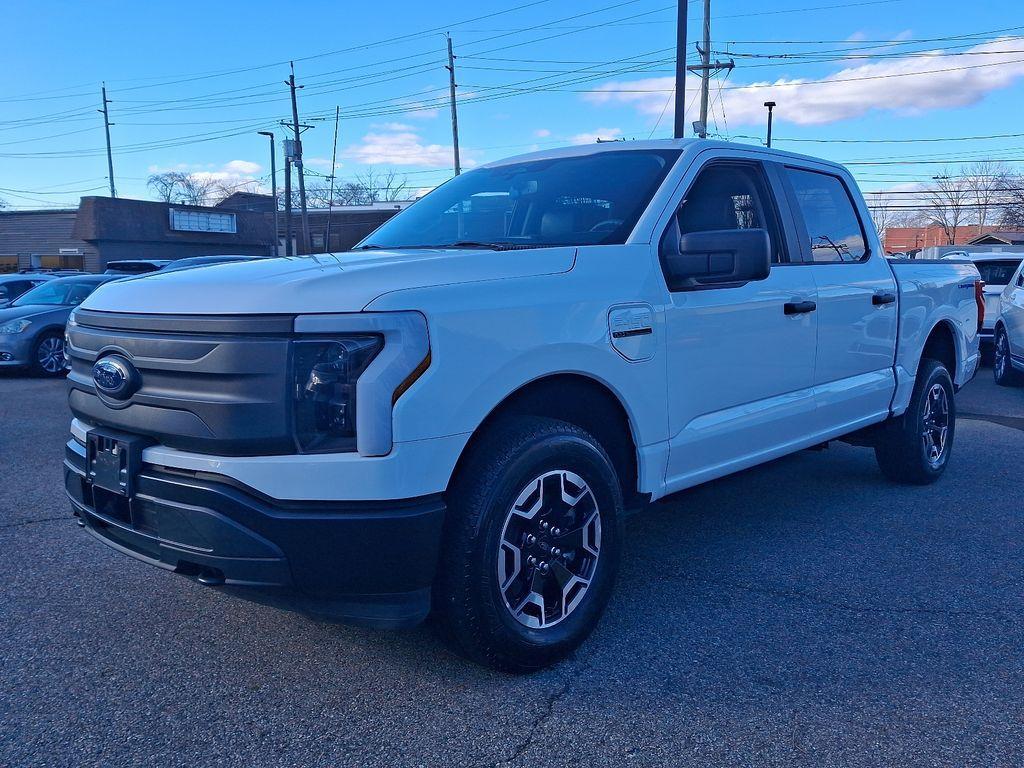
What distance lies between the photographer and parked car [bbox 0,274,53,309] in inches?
651

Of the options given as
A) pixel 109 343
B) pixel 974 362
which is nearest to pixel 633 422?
pixel 109 343

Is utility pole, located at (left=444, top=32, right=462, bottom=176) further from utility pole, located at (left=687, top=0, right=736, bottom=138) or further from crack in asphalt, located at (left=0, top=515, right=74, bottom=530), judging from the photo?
crack in asphalt, located at (left=0, top=515, right=74, bottom=530)

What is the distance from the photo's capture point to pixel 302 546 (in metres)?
2.66

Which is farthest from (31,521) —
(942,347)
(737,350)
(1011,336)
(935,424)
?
(1011,336)

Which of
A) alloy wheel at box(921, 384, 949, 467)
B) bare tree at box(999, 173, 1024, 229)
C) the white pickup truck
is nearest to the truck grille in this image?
the white pickup truck

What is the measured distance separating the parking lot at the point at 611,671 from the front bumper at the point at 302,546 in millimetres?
417

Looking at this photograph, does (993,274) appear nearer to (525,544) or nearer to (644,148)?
(644,148)

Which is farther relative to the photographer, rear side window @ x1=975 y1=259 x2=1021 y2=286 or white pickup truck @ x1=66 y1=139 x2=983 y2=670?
rear side window @ x1=975 y1=259 x2=1021 y2=286

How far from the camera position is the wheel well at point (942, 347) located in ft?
19.8

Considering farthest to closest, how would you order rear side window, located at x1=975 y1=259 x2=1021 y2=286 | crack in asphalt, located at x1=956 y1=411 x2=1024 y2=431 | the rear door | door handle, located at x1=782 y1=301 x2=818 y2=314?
rear side window, located at x1=975 y1=259 x2=1021 y2=286, crack in asphalt, located at x1=956 y1=411 x2=1024 y2=431, the rear door, door handle, located at x1=782 y1=301 x2=818 y2=314

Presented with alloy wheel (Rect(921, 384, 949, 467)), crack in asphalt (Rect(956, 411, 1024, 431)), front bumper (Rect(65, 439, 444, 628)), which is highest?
front bumper (Rect(65, 439, 444, 628))

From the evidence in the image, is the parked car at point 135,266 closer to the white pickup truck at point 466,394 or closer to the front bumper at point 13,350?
the front bumper at point 13,350

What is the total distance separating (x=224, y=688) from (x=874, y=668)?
2309mm

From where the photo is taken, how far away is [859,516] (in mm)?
5223
